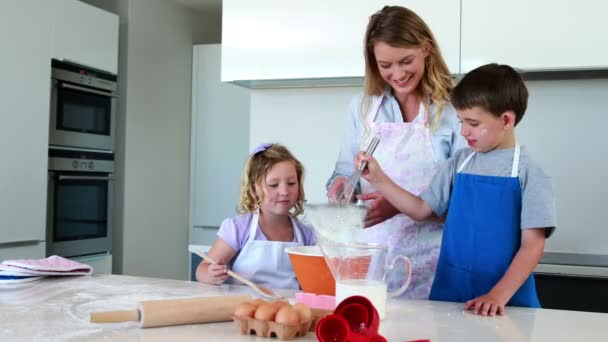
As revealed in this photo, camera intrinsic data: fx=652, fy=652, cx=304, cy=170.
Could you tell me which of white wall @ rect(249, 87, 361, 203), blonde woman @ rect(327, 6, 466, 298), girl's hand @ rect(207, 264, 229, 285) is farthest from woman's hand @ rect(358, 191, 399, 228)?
white wall @ rect(249, 87, 361, 203)

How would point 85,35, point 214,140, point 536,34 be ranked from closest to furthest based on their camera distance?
1. point 536,34
2. point 85,35
3. point 214,140

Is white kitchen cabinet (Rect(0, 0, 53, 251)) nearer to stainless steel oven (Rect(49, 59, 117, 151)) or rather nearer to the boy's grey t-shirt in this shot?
stainless steel oven (Rect(49, 59, 117, 151))

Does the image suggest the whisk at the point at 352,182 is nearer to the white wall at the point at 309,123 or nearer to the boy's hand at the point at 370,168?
the boy's hand at the point at 370,168

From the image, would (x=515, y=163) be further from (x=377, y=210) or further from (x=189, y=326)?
(x=189, y=326)

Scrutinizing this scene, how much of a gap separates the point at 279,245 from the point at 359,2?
3.59ft

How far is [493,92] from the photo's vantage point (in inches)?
49.0

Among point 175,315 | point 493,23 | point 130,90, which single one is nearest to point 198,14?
point 130,90

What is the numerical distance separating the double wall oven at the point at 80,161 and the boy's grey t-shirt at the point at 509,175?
2.10 meters

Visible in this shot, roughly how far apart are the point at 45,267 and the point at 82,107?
6.38ft

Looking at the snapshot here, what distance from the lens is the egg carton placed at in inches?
32.5

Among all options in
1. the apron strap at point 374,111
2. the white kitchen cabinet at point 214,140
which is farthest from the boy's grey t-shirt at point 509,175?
the white kitchen cabinet at point 214,140

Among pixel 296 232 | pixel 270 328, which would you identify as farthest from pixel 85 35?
pixel 270 328

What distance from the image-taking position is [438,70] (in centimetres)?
151

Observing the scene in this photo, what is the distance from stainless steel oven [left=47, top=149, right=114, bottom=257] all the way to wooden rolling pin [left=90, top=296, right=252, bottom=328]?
88.7 inches
